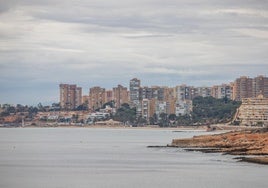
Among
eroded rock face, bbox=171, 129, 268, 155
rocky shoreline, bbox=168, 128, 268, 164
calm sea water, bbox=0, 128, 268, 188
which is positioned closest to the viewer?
calm sea water, bbox=0, 128, 268, 188

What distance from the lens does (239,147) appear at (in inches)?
3342

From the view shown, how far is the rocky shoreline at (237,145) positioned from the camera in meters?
72.9

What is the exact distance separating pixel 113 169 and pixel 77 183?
12430mm

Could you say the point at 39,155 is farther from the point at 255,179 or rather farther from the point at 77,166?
the point at 255,179

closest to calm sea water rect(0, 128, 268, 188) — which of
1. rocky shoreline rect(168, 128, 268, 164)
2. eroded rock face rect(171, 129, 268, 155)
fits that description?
rocky shoreline rect(168, 128, 268, 164)

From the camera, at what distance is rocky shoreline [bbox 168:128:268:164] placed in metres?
72.9

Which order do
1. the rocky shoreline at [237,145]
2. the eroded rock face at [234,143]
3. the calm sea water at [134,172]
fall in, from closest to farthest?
1. the calm sea water at [134,172]
2. the rocky shoreline at [237,145]
3. the eroded rock face at [234,143]

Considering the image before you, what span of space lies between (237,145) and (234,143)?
3.00 metres

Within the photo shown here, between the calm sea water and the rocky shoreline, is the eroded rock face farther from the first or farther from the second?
the calm sea water

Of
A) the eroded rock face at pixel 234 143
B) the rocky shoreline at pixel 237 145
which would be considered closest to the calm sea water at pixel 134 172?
the rocky shoreline at pixel 237 145

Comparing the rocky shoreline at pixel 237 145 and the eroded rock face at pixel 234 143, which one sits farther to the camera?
the eroded rock face at pixel 234 143

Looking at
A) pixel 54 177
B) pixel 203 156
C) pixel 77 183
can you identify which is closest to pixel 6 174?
pixel 54 177

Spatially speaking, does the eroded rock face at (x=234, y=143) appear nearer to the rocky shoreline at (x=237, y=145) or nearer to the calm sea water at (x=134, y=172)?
the rocky shoreline at (x=237, y=145)

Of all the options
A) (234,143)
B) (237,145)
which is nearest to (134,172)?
(237,145)
